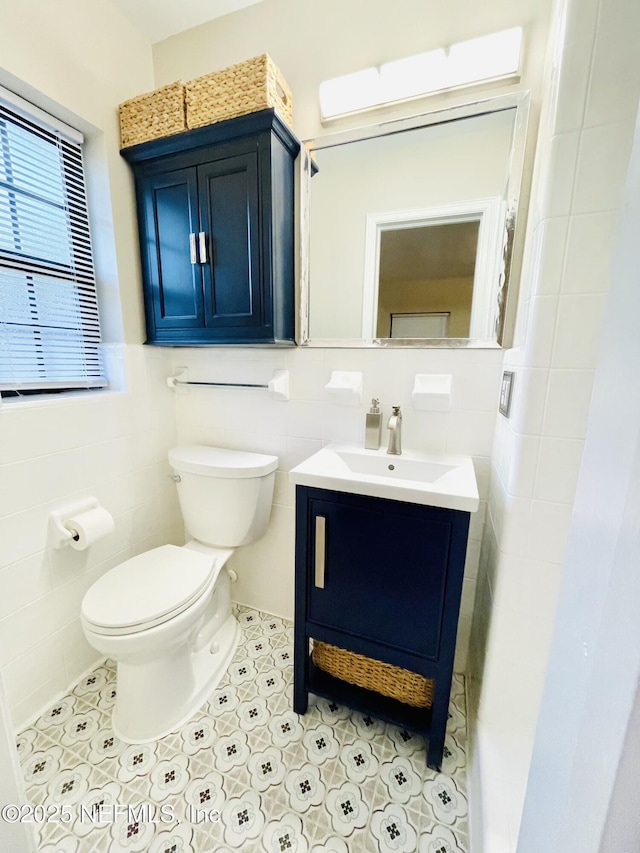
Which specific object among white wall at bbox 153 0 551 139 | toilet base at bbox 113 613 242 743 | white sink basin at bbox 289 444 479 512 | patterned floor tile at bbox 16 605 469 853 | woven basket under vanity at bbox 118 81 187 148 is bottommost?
patterned floor tile at bbox 16 605 469 853

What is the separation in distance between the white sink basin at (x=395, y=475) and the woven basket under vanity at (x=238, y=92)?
3.84 ft

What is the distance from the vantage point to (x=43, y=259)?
1.21 m

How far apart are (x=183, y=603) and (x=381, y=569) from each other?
64 cm

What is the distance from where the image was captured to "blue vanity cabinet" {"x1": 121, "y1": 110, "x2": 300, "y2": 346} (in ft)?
3.82

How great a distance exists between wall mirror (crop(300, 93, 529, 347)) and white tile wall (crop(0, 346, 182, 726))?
0.80 m

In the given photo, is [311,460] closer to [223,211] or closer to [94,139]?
[223,211]

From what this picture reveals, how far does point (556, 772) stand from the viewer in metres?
0.33

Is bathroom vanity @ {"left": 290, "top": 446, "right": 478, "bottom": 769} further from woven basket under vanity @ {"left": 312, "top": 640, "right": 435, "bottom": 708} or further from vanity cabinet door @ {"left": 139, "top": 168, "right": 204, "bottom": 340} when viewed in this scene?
vanity cabinet door @ {"left": 139, "top": 168, "right": 204, "bottom": 340}

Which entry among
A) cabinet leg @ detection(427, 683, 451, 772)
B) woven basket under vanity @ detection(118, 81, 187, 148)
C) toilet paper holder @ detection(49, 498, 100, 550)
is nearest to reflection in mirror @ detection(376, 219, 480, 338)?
woven basket under vanity @ detection(118, 81, 187, 148)

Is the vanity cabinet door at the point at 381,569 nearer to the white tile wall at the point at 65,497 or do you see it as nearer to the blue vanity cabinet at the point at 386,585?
the blue vanity cabinet at the point at 386,585

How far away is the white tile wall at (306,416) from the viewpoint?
1207 millimetres

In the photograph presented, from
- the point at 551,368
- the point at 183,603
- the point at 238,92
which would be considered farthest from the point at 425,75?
the point at 183,603

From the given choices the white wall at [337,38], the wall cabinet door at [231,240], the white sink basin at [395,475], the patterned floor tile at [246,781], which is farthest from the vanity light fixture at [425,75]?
the patterned floor tile at [246,781]

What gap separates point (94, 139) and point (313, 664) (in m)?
2.13
